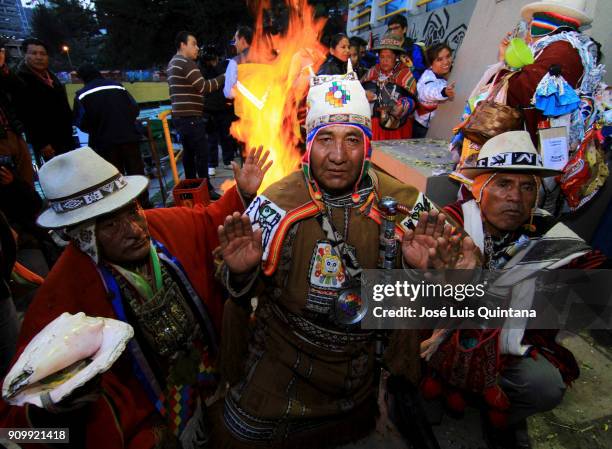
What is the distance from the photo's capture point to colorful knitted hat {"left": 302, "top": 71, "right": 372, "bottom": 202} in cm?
210

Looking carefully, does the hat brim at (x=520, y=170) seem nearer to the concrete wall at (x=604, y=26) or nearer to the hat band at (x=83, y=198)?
the hat band at (x=83, y=198)

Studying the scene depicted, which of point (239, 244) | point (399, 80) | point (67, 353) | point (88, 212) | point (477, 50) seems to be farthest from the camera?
point (477, 50)

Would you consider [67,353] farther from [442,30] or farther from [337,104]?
[442,30]

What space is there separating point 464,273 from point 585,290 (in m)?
1.18

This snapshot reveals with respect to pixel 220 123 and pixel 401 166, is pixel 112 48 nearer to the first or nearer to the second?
pixel 220 123

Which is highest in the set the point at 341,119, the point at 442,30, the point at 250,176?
the point at 442,30

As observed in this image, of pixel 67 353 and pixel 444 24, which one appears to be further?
pixel 444 24

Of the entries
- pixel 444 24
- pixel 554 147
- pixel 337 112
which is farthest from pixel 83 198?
pixel 444 24

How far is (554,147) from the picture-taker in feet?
9.77

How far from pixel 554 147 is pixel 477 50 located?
3884mm

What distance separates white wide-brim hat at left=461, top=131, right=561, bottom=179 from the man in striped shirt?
523 cm

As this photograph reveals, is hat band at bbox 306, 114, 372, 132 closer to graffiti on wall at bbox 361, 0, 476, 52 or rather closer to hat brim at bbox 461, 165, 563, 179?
hat brim at bbox 461, 165, 563, 179

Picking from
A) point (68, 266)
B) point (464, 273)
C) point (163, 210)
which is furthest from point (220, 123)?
point (464, 273)

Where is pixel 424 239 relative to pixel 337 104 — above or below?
below
